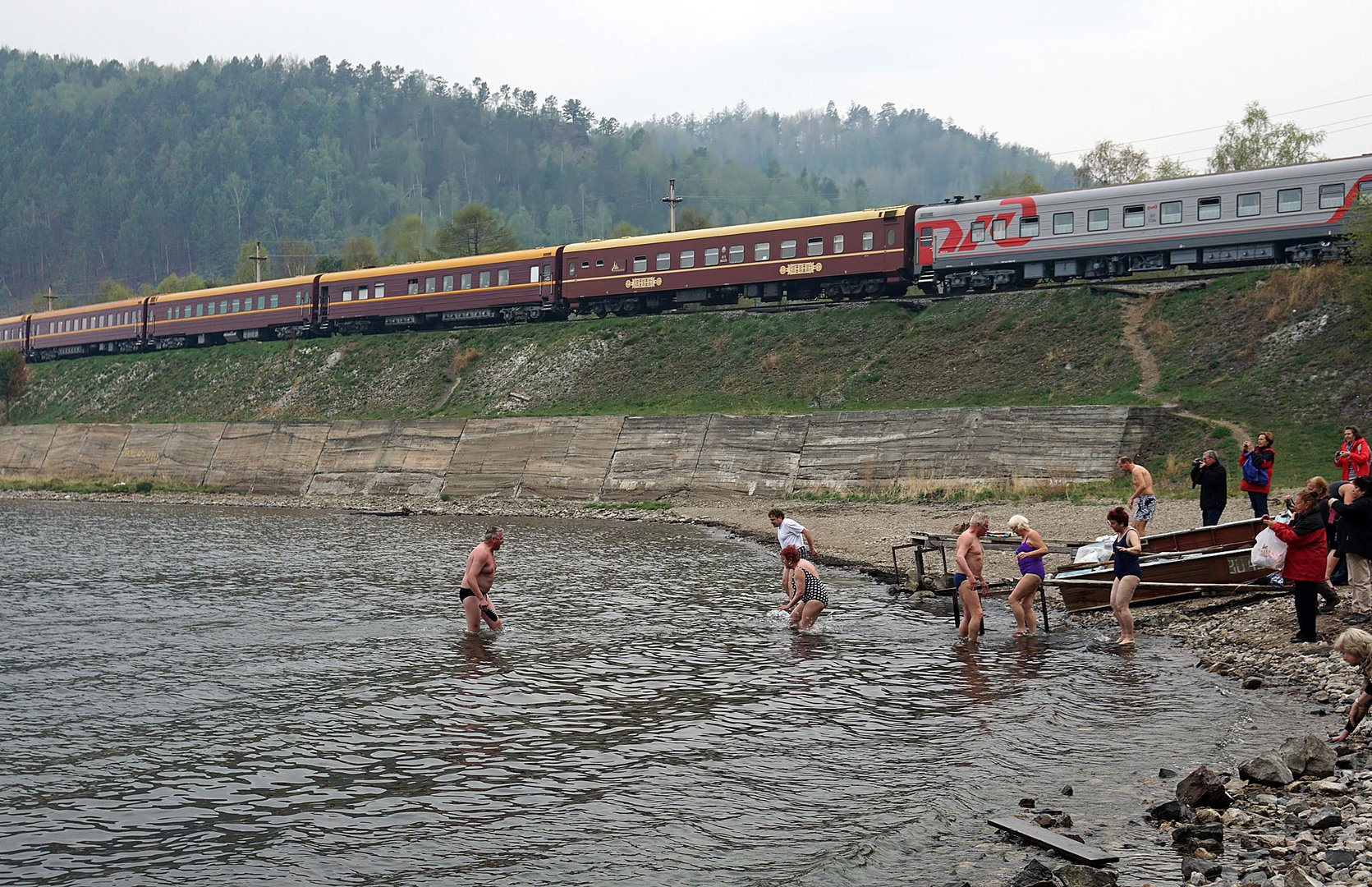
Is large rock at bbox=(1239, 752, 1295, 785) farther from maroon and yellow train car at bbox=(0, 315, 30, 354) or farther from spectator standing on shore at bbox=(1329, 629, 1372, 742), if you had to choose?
maroon and yellow train car at bbox=(0, 315, 30, 354)

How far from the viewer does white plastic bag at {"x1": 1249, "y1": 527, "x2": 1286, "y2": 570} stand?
15.2 meters

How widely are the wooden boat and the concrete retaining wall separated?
13.6 m

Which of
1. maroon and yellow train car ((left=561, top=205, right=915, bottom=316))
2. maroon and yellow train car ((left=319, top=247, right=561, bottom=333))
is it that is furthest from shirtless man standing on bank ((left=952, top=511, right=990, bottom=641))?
maroon and yellow train car ((left=319, top=247, right=561, bottom=333))

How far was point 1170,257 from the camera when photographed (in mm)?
40875

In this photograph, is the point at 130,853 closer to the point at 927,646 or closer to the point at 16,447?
the point at 927,646

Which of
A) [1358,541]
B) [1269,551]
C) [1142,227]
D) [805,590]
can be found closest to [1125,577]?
[1269,551]

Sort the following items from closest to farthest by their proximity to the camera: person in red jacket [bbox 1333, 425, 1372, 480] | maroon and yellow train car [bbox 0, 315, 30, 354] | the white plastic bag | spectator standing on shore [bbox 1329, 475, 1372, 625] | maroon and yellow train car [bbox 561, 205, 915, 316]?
spectator standing on shore [bbox 1329, 475, 1372, 625], the white plastic bag, person in red jacket [bbox 1333, 425, 1372, 480], maroon and yellow train car [bbox 561, 205, 915, 316], maroon and yellow train car [bbox 0, 315, 30, 354]

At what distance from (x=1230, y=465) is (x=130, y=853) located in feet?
90.8

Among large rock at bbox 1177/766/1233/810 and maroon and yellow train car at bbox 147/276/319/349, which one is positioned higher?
maroon and yellow train car at bbox 147/276/319/349

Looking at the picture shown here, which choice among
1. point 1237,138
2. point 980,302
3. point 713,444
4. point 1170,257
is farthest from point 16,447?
point 1237,138

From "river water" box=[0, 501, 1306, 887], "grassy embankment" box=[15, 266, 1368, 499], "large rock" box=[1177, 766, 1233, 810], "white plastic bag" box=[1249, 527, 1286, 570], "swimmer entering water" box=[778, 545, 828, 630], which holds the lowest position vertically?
"river water" box=[0, 501, 1306, 887]

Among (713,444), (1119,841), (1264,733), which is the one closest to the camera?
(1119,841)

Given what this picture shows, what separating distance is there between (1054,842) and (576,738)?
564 cm

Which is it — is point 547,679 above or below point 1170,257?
below
